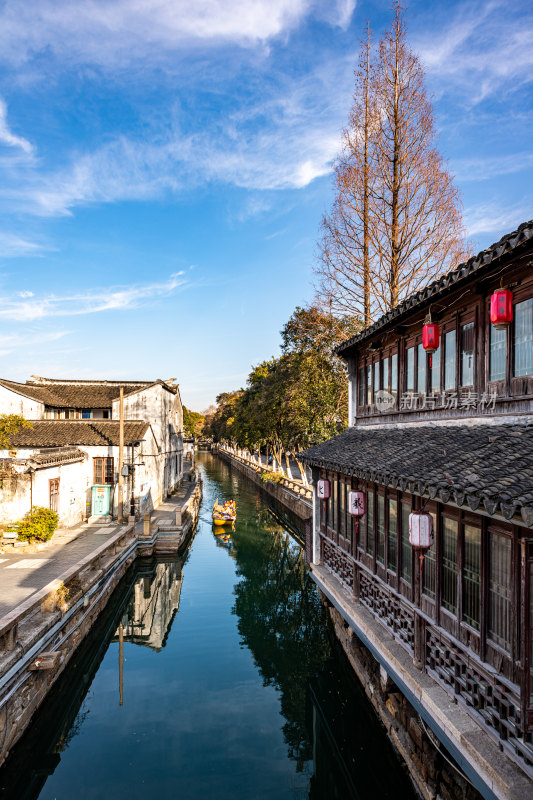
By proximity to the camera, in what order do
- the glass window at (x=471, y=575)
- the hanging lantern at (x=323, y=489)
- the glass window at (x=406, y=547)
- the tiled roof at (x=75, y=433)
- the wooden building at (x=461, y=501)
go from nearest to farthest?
the wooden building at (x=461, y=501), the glass window at (x=471, y=575), the glass window at (x=406, y=547), the hanging lantern at (x=323, y=489), the tiled roof at (x=75, y=433)

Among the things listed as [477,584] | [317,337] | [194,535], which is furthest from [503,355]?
[194,535]

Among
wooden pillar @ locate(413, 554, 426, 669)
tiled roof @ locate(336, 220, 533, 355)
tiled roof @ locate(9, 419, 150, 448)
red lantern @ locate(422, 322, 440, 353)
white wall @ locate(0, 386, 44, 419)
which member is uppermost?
tiled roof @ locate(336, 220, 533, 355)

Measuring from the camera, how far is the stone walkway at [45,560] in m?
12.4

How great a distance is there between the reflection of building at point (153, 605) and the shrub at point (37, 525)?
154 inches

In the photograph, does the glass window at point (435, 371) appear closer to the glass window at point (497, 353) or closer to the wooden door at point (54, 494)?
the glass window at point (497, 353)

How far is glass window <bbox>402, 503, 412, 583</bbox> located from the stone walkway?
8595mm

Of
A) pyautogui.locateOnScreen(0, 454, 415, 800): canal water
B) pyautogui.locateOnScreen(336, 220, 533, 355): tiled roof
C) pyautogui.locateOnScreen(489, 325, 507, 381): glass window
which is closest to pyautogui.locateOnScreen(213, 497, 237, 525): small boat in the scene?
pyautogui.locateOnScreen(0, 454, 415, 800): canal water

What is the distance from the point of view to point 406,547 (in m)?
8.56

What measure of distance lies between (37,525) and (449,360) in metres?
15.1

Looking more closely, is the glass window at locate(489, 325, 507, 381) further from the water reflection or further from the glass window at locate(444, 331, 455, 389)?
the water reflection

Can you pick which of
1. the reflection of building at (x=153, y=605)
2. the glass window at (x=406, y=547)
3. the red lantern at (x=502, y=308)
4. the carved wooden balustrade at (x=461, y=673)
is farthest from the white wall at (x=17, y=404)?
the red lantern at (x=502, y=308)

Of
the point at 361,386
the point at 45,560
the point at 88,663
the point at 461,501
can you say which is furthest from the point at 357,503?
the point at 45,560

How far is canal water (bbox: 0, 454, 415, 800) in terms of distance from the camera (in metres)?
8.26

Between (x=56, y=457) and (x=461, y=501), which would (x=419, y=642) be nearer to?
(x=461, y=501)
